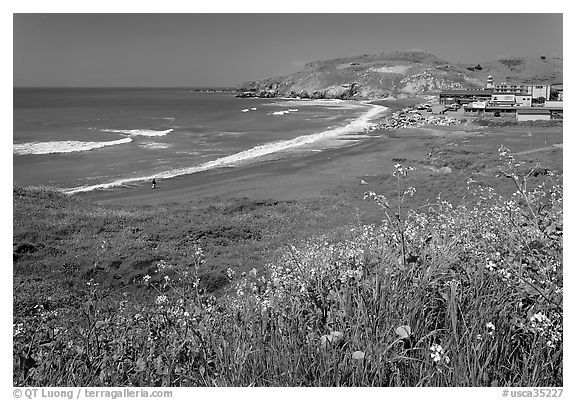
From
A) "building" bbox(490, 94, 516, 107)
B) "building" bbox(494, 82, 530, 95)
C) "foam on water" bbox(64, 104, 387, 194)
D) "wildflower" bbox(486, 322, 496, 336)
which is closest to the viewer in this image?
"wildflower" bbox(486, 322, 496, 336)

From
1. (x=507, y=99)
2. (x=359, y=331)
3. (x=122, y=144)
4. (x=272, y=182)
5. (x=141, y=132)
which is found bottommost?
(x=359, y=331)

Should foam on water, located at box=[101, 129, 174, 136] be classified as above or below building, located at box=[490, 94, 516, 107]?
above

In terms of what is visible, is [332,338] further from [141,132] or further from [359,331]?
[141,132]

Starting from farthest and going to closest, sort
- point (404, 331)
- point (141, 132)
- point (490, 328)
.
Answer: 1. point (141, 132)
2. point (490, 328)
3. point (404, 331)

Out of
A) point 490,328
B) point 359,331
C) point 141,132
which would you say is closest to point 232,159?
point 141,132

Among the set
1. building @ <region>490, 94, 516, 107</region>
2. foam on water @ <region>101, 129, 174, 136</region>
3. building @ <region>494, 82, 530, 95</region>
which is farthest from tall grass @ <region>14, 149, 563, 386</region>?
foam on water @ <region>101, 129, 174, 136</region>

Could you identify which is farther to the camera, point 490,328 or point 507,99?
point 507,99

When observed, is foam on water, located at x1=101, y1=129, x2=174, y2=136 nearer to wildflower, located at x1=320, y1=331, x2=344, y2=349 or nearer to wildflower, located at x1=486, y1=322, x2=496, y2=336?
wildflower, located at x1=320, y1=331, x2=344, y2=349

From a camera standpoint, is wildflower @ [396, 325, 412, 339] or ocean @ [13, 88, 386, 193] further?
ocean @ [13, 88, 386, 193]

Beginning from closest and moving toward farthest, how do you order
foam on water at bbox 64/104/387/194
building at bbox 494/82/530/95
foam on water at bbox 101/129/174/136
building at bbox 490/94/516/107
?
building at bbox 494/82/530/95 → building at bbox 490/94/516/107 → foam on water at bbox 64/104/387/194 → foam on water at bbox 101/129/174/136

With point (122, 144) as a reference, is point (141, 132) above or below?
above
